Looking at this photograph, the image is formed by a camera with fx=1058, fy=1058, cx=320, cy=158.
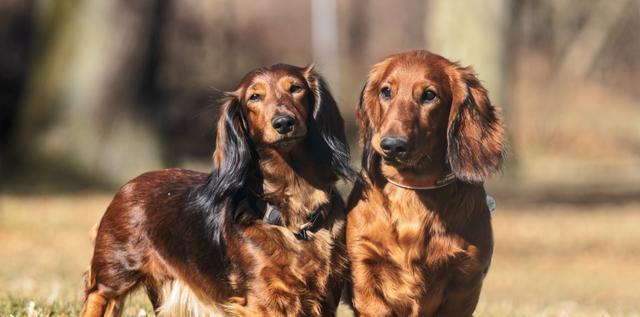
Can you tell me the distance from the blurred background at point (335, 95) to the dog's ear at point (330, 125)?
0.60 metres

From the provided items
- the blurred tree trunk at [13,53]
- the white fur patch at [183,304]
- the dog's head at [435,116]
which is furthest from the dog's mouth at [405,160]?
the blurred tree trunk at [13,53]

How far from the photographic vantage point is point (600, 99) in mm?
30422

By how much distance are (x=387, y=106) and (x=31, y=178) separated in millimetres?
11479

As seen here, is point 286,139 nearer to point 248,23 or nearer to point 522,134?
point 248,23

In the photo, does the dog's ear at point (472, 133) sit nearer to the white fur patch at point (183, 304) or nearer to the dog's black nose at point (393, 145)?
the dog's black nose at point (393, 145)

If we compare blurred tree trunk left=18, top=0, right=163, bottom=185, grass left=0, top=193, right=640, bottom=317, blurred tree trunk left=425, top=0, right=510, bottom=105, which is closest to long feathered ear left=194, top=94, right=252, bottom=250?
grass left=0, top=193, right=640, bottom=317

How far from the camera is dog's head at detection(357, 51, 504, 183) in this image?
4816mm

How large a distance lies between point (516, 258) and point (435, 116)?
8670 millimetres

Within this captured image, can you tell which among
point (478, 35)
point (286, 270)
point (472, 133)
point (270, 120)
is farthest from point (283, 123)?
point (478, 35)

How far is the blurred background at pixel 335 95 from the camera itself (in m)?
11.5

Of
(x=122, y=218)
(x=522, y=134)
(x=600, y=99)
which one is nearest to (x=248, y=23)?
(x=522, y=134)

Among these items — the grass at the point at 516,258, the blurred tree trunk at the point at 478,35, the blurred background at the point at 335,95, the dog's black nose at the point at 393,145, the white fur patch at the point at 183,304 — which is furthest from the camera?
the blurred tree trunk at the point at 478,35

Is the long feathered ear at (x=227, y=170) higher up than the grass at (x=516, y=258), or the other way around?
the long feathered ear at (x=227, y=170)

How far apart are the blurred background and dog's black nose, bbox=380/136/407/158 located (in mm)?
1160
